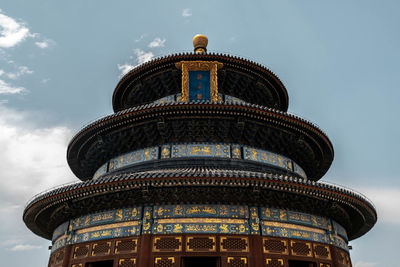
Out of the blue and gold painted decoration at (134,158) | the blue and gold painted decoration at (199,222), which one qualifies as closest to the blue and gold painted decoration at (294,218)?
the blue and gold painted decoration at (199,222)

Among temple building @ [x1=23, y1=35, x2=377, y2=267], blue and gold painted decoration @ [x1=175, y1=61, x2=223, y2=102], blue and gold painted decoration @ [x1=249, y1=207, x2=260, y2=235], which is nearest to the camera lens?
temple building @ [x1=23, y1=35, x2=377, y2=267]

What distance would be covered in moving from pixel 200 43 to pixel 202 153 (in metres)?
9.38

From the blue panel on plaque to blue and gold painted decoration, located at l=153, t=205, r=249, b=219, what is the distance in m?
7.21

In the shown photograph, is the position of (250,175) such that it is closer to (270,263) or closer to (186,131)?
(270,263)

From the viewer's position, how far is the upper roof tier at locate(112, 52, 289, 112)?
64.8 ft

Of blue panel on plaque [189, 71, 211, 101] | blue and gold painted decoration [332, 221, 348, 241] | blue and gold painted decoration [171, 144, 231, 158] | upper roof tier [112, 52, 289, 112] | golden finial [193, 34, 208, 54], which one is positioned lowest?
blue and gold painted decoration [332, 221, 348, 241]

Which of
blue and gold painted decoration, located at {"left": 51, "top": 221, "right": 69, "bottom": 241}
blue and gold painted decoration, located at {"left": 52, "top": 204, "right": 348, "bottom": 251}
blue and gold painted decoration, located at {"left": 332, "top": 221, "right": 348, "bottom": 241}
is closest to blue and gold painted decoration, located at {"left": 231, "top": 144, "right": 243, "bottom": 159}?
blue and gold painted decoration, located at {"left": 52, "top": 204, "right": 348, "bottom": 251}

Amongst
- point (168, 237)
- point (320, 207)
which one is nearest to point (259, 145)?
point (320, 207)

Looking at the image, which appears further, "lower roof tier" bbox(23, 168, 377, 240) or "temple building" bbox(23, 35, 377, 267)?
"temple building" bbox(23, 35, 377, 267)

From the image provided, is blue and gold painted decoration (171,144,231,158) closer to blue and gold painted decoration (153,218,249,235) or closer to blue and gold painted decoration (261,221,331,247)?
blue and gold painted decoration (153,218,249,235)

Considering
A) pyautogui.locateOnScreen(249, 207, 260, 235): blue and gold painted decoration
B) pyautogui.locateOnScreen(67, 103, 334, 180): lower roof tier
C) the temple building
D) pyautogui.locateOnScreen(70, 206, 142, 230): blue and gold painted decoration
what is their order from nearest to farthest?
1. the temple building
2. pyautogui.locateOnScreen(249, 207, 260, 235): blue and gold painted decoration
3. pyautogui.locateOnScreen(70, 206, 142, 230): blue and gold painted decoration
4. pyautogui.locateOnScreen(67, 103, 334, 180): lower roof tier

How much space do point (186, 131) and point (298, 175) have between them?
6.54 m

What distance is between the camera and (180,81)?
20266 mm

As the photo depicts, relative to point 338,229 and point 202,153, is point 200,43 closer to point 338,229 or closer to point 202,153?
point 202,153
